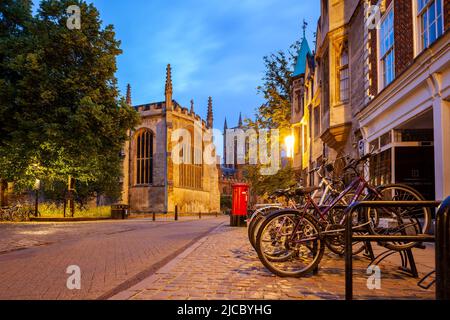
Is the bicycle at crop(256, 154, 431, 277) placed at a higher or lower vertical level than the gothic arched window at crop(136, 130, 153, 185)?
lower

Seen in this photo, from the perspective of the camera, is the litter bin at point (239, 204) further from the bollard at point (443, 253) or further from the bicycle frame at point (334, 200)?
the bollard at point (443, 253)

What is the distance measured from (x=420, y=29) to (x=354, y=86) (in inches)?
193

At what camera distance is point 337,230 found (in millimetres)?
5031

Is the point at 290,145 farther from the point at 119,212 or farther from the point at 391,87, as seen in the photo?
the point at 391,87

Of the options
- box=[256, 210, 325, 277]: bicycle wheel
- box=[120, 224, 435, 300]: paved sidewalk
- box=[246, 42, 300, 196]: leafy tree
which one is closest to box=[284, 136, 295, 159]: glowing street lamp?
box=[246, 42, 300, 196]: leafy tree

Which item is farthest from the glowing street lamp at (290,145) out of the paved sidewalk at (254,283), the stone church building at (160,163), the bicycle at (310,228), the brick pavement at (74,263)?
the bicycle at (310,228)

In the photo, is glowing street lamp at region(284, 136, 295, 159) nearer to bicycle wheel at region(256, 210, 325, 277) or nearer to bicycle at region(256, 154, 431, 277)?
bicycle at region(256, 154, 431, 277)

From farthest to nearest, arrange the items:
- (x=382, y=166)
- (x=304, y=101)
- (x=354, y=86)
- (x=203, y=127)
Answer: (x=203, y=127), (x=304, y=101), (x=354, y=86), (x=382, y=166)

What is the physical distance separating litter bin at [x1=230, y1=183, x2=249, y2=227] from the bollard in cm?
1369

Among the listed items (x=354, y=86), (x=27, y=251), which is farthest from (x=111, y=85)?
(x=27, y=251)

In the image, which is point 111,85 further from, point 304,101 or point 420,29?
point 420,29

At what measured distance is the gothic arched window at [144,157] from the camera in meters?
46.6

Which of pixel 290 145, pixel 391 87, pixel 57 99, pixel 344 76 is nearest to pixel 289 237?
pixel 391 87

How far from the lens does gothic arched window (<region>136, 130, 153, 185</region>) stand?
46562mm
